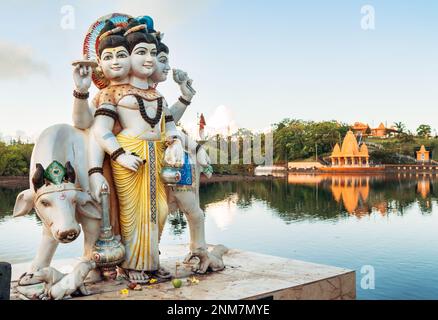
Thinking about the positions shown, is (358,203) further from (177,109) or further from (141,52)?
(141,52)

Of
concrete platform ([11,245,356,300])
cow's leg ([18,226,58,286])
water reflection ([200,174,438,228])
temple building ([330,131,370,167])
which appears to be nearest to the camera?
concrete platform ([11,245,356,300])

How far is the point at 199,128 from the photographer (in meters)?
6.02

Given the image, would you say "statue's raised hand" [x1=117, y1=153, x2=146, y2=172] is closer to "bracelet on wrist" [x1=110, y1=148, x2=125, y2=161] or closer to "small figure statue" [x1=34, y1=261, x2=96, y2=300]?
"bracelet on wrist" [x1=110, y1=148, x2=125, y2=161]

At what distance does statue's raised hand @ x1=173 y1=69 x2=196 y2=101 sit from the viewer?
4.97 meters

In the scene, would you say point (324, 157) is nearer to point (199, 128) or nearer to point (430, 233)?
point (430, 233)

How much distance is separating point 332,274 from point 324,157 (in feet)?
122

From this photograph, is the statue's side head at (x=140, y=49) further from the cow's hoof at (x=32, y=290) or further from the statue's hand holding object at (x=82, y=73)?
the cow's hoof at (x=32, y=290)

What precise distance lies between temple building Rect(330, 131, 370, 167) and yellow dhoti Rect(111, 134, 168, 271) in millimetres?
33523

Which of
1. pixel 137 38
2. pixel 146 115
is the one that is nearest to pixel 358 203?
pixel 146 115

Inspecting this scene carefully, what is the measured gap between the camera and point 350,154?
36.4m

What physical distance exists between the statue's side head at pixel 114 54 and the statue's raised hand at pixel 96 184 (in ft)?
3.00

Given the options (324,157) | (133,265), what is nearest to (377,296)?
(133,265)

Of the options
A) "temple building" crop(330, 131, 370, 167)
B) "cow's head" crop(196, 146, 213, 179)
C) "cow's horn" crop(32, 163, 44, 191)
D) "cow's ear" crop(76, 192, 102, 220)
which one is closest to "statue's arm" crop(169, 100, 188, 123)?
"cow's head" crop(196, 146, 213, 179)

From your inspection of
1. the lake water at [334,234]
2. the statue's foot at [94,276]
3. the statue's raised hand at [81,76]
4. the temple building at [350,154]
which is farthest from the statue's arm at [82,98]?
the temple building at [350,154]
